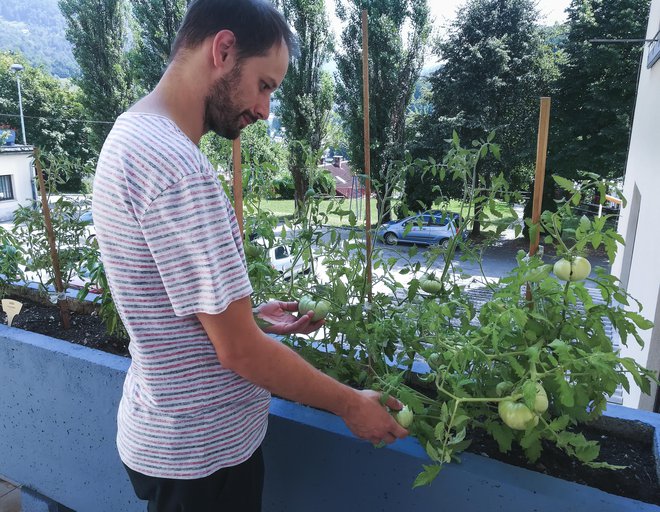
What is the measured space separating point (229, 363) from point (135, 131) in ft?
1.35

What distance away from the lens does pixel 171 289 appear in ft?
2.60

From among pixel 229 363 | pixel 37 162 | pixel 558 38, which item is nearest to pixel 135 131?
pixel 229 363

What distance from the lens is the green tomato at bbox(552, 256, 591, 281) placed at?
38.6 inches

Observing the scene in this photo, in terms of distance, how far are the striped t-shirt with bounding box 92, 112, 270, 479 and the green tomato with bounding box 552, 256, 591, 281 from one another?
635mm

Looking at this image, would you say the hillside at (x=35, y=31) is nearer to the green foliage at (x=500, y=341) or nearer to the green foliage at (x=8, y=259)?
the green foliage at (x=8, y=259)

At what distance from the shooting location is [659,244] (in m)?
2.73

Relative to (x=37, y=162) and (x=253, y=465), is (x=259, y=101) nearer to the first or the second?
(x=253, y=465)

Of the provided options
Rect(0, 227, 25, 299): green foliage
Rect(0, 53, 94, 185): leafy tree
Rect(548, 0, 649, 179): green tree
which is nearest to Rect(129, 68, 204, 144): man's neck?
Rect(0, 227, 25, 299): green foliage

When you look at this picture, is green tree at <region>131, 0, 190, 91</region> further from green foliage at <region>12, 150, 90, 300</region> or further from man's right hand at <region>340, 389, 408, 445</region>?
man's right hand at <region>340, 389, 408, 445</region>

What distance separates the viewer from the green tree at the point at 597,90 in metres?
12.5

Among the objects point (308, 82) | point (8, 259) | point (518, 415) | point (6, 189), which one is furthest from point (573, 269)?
point (6, 189)

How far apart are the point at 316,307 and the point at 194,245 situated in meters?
0.55

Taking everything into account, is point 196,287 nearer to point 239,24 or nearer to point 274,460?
point 239,24

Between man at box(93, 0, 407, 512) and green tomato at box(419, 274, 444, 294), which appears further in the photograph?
green tomato at box(419, 274, 444, 294)
